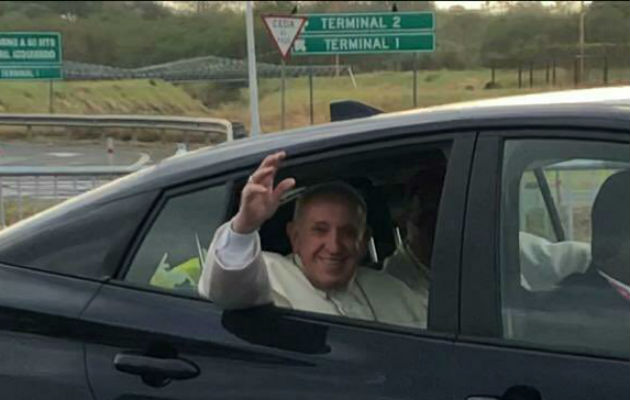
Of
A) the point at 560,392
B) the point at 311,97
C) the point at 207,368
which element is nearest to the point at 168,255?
the point at 207,368

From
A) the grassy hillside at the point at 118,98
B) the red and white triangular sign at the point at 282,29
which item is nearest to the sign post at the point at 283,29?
the red and white triangular sign at the point at 282,29

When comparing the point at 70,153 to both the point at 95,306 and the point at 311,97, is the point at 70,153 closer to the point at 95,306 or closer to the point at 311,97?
the point at 311,97

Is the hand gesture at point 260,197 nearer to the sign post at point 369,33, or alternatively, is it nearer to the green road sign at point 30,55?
the green road sign at point 30,55

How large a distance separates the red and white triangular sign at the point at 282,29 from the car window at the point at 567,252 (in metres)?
11.8

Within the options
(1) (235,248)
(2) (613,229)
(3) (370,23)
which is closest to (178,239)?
(1) (235,248)

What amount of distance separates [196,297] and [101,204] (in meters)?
0.38

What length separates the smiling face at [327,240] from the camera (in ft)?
8.71

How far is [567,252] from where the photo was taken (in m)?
2.53

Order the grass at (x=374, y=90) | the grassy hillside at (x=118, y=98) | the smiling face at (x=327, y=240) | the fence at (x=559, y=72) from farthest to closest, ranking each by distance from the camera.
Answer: the grass at (x=374, y=90) → the fence at (x=559, y=72) → the grassy hillside at (x=118, y=98) → the smiling face at (x=327, y=240)

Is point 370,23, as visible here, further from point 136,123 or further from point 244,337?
point 244,337

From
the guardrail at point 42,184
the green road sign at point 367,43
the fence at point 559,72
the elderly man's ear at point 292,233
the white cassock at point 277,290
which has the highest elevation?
the green road sign at point 367,43

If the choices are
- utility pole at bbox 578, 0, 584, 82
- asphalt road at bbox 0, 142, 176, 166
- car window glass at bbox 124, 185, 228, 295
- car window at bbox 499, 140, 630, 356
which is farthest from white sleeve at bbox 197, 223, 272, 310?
utility pole at bbox 578, 0, 584, 82

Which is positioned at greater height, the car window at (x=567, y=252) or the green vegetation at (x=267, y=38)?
the green vegetation at (x=267, y=38)

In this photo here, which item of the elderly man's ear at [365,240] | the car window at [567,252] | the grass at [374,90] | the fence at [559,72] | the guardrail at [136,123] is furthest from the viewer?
the grass at [374,90]
